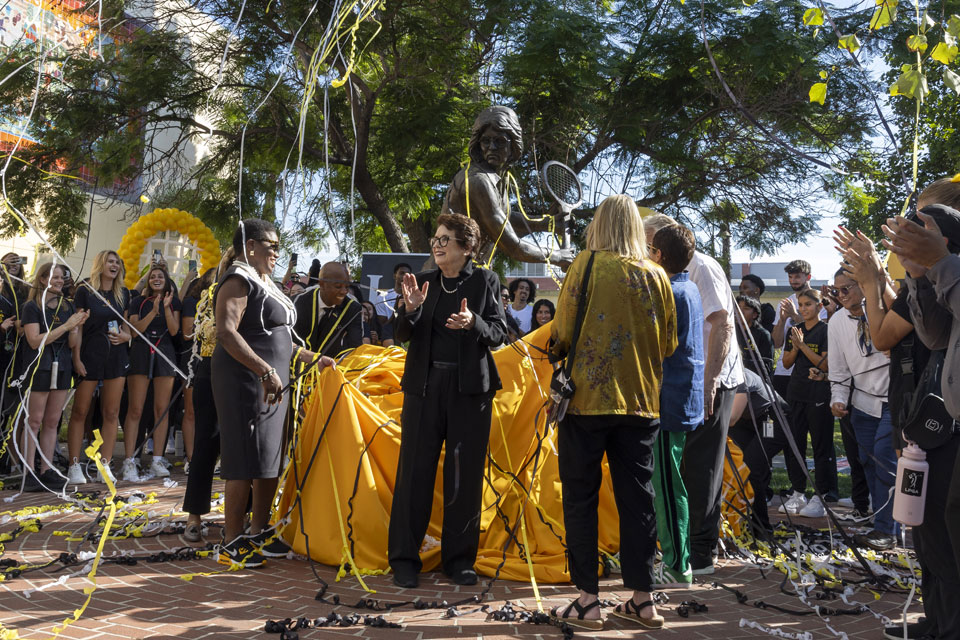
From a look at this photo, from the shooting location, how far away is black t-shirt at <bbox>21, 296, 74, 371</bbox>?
689 centimetres

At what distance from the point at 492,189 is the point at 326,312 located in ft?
Answer: 5.62

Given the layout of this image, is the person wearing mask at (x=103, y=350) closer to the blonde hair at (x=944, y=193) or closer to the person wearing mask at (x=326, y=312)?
the person wearing mask at (x=326, y=312)

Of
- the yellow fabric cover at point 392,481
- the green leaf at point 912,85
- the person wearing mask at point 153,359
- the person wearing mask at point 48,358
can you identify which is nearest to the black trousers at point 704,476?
the yellow fabric cover at point 392,481

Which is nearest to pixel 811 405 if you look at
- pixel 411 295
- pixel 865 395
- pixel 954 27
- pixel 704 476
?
pixel 865 395

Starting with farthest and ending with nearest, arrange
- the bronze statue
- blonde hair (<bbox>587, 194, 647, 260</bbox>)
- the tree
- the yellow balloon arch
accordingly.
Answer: the yellow balloon arch
the tree
the bronze statue
blonde hair (<bbox>587, 194, 647, 260</bbox>)

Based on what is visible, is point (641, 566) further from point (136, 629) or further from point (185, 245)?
point (185, 245)

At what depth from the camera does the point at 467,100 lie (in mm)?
12531

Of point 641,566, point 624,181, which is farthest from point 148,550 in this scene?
point 624,181

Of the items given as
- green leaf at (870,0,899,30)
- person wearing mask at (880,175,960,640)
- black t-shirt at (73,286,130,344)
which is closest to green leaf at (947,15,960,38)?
green leaf at (870,0,899,30)

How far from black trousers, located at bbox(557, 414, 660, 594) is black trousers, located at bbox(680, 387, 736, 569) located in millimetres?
1103

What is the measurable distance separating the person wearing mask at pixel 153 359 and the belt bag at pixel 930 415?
6414 millimetres

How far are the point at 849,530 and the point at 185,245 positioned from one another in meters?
10.4

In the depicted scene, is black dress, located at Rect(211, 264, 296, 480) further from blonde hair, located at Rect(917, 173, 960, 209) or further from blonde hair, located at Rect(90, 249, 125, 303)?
blonde hair, located at Rect(917, 173, 960, 209)

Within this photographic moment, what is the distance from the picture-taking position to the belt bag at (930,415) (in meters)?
3.14
